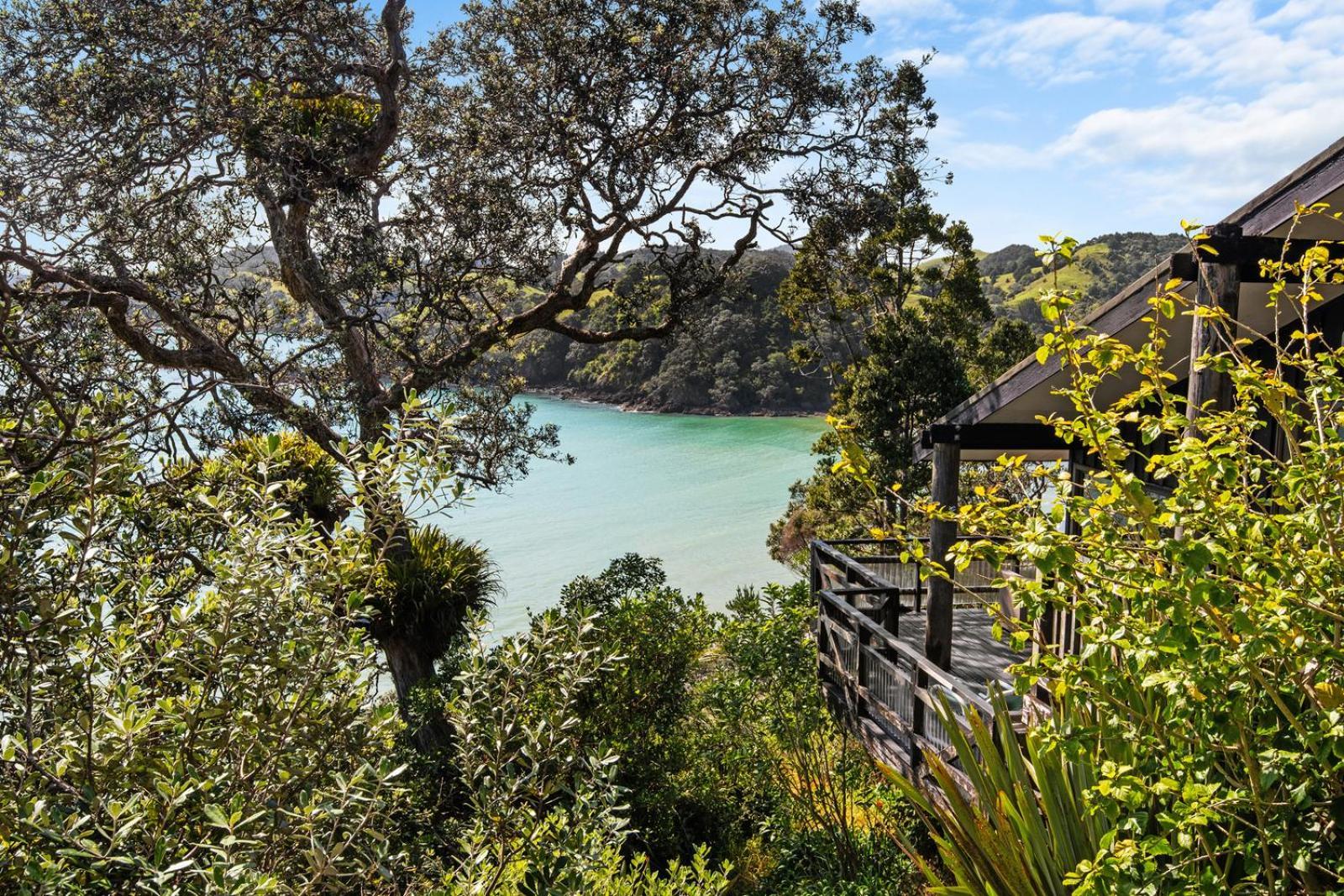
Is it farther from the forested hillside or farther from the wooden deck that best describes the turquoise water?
the wooden deck

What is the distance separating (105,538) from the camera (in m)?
3.00

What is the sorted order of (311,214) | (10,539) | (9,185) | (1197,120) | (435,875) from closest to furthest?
(10,539), (435,875), (9,185), (1197,120), (311,214)

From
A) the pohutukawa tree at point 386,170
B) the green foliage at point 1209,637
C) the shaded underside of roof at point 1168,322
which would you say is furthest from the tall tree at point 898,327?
the green foliage at point 1209,637

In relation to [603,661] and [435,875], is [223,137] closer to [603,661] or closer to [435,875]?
[435,875]

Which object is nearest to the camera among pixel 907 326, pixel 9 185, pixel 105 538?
pixel 105 538


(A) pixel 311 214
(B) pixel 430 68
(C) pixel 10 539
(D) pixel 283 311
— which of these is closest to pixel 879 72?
(B) pixel 430 68

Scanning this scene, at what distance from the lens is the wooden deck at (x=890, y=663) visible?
6434 mm

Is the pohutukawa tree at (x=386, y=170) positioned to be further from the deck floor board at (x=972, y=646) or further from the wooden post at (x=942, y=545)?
the deck floor board at (x=972, y=646)

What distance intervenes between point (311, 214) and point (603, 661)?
9.62 meters

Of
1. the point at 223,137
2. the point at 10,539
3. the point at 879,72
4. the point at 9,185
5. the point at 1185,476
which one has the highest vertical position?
the point at 879,72

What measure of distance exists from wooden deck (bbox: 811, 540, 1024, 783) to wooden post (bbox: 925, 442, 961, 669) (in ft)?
0.89

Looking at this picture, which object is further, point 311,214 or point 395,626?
point 395,626

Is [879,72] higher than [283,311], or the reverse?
[879,72]

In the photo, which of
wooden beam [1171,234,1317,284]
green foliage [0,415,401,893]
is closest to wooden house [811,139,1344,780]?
wooden beam [1171,234,1317,284]
